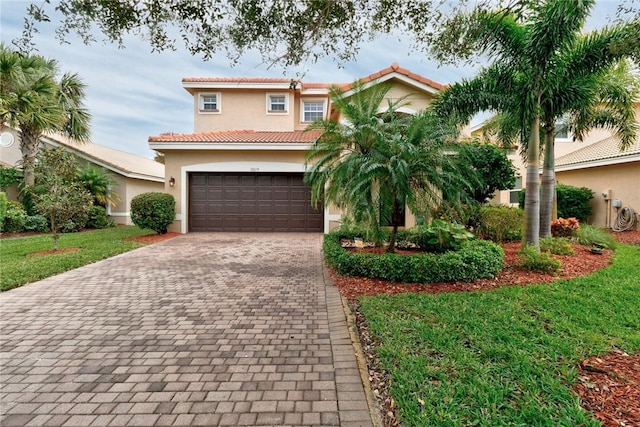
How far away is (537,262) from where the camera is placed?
656cm

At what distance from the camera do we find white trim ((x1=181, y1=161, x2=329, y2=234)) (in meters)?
13.3

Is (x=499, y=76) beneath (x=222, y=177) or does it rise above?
above

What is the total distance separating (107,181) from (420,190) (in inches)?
628

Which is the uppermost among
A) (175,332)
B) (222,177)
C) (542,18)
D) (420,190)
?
(542,18)

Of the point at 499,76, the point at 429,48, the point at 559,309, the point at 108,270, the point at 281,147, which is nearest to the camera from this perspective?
the point at 559,309

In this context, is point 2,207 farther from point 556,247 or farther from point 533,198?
point 556,247

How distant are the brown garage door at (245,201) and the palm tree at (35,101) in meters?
6.14

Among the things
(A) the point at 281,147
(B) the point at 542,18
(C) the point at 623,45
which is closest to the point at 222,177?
(A) the point at 281,147

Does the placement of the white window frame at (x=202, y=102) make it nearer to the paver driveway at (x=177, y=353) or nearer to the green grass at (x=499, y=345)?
the paver driveway at (x=177, y=353)

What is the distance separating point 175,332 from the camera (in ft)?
13.2

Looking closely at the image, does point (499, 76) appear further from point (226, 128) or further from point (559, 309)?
point (226, 128)

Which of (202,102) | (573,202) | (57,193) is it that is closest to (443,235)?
(57,193)

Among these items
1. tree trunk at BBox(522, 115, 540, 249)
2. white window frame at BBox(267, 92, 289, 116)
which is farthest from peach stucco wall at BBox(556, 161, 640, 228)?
white window frame at BBox(267, 92, 289, 116)

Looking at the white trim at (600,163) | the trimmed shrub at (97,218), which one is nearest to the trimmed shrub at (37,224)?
the trimmed shrub at (97,218)
